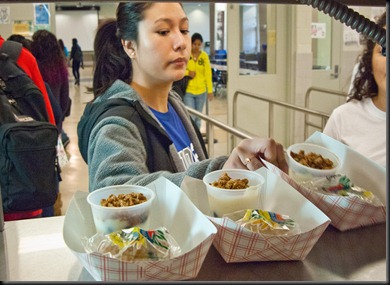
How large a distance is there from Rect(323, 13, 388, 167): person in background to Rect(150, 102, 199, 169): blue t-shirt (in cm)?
67

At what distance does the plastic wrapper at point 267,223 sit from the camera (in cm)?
74

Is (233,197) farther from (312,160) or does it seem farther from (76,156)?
(76,156)

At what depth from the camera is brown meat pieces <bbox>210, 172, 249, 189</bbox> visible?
34.6 inches

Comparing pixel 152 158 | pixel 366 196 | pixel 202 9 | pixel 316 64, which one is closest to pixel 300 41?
pixel 316 64

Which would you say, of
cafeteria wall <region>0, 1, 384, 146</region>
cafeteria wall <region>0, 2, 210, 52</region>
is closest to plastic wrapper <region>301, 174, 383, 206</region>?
Answer: cafeteria wall <region>0, 2, 210, 52</region>

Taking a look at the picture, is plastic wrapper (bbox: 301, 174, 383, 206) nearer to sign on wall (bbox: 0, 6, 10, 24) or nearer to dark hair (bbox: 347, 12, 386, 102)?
dark hair (bbox: 347, 12, 386, 102)

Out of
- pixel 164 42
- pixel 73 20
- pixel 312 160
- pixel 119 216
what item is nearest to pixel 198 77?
pixel 164 42

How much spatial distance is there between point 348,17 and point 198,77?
4.91 metres

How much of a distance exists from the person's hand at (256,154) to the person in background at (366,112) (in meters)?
0.89

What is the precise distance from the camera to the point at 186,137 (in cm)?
162

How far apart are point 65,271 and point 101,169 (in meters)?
0.35

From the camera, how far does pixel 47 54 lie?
4.09 meters

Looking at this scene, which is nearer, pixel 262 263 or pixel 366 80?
pixel 262 263

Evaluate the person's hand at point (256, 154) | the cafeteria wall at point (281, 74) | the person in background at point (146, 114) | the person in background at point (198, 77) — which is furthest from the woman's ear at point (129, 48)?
the cafeteria wall at point (281, 74)
